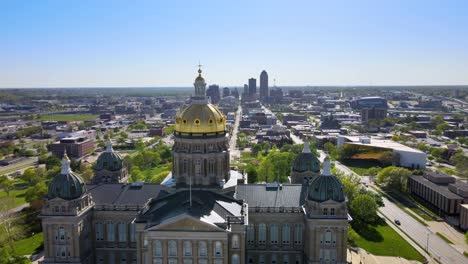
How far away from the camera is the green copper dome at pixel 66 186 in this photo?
209ft

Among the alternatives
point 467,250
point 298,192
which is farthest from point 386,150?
point 298,192


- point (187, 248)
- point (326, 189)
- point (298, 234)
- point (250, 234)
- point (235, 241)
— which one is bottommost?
point (250, 234)

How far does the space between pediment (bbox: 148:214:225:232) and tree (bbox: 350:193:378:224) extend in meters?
45.8

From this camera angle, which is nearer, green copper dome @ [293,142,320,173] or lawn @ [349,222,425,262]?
lawn @ [349,222,425,262]

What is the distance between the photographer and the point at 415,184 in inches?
4449

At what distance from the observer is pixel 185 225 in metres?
55.5

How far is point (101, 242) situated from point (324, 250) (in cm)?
3616

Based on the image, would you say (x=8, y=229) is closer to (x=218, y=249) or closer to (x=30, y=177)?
(x=218, y=249)

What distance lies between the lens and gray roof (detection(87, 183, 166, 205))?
69188 mm

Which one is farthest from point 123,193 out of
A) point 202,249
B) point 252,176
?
point 252,176

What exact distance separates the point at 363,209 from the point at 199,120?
45.6m

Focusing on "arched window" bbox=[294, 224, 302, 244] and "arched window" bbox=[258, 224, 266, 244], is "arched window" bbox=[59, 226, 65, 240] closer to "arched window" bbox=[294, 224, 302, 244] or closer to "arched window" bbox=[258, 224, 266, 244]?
"arched window" bbox=[258, 224, 266, 244]

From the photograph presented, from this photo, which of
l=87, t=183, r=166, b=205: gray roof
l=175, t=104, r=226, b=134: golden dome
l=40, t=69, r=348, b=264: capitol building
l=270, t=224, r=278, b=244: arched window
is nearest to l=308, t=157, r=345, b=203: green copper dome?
l=40, t=69, r=348, b=264: capitol building

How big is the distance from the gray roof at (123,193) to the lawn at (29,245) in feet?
62.1
